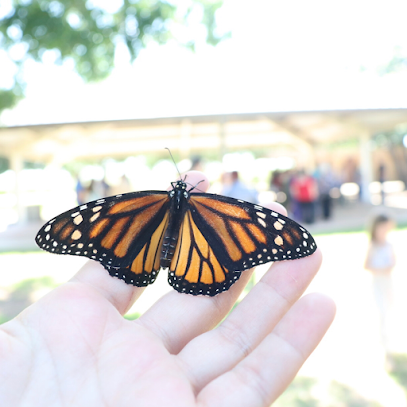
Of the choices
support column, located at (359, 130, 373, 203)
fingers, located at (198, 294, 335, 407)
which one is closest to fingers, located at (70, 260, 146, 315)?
fingers, located at (198, 294, 335, 407)

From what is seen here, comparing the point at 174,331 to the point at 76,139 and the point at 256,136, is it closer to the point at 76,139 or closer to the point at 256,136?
the point at 76,139

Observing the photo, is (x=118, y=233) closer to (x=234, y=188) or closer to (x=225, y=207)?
(x=225, y=207)

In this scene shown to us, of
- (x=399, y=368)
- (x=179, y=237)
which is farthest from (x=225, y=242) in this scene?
(x=399, y=368)

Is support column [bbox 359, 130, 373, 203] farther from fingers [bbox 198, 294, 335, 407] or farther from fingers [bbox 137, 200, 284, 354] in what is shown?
fingers [bbox 198, 294, 335, 407]

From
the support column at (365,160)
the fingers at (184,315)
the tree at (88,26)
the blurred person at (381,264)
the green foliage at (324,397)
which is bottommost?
the support column at (365,160)

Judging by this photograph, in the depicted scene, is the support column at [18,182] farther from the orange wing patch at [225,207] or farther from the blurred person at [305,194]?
the orange wing patch at [225,207]

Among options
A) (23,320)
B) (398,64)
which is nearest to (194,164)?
(23,320)

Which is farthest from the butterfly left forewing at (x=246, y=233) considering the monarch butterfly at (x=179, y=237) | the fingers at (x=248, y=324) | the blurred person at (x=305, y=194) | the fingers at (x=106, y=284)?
the blurred person at (x=305, y=194)
